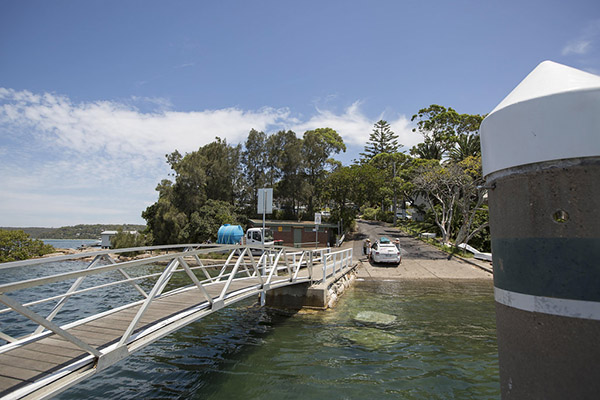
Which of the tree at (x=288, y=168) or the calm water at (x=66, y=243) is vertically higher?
the tree at (x=288, y=168)

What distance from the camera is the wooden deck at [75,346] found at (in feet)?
11.3

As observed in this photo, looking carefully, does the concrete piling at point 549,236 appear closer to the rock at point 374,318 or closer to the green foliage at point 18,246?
the rock at point 374,318

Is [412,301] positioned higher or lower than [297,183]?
lower

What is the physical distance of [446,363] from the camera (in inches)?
277

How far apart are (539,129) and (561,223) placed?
558 mm

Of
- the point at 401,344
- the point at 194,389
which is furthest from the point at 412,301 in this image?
the point at 194,389

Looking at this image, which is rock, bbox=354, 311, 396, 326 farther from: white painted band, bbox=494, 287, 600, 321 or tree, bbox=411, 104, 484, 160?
tree, bbox=411, 104, 484, 160

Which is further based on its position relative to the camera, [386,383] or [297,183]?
[297,183]

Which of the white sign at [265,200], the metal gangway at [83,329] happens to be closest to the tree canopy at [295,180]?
the white sign at [265,200]

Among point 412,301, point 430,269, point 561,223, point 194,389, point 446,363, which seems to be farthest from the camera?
point 430,269

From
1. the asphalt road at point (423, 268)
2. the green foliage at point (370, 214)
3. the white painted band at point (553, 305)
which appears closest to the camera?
the white painted band at point (553, 305)

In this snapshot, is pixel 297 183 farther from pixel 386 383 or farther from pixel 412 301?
pixel 386 383

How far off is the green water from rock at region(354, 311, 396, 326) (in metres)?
0.23

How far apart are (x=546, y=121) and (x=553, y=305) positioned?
1041 millimetres
